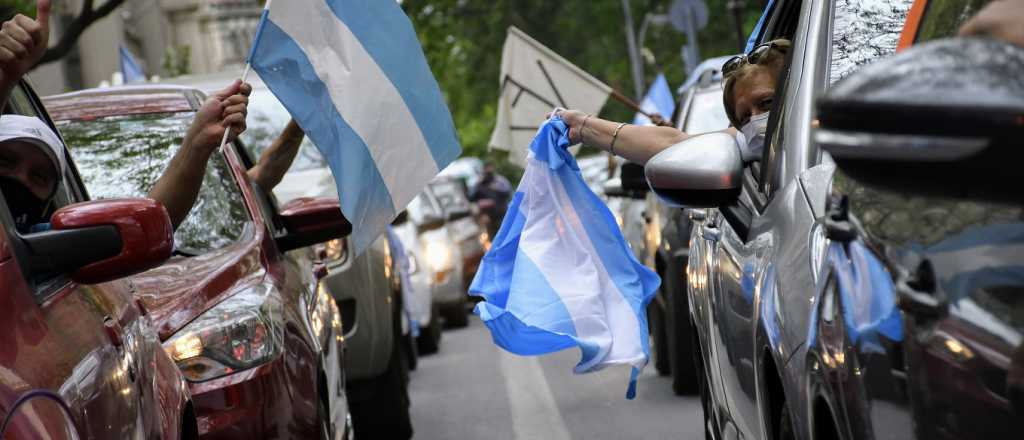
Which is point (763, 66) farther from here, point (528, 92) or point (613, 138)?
point (528, 92)

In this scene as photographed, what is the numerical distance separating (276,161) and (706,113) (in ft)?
11.0

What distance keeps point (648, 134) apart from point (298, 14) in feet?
7.01

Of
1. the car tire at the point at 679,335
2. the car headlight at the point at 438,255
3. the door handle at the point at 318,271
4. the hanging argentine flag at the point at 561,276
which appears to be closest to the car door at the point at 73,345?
the hanging argentine flag at the point at 561,276

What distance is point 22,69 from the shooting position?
13.3 feet

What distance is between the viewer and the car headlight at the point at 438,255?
60.4ft

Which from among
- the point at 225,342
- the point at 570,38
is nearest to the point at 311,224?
the point at 225,342

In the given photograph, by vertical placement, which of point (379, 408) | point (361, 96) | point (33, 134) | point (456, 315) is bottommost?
point (456, 315)

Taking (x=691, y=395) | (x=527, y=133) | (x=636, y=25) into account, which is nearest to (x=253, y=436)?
(x=691, y=395)

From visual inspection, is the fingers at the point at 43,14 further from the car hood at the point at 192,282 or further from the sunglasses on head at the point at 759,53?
the sunglasses on head at the point at 759,53

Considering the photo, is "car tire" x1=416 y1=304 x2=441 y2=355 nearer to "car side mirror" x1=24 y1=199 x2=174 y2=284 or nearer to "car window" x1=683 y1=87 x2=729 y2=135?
"car window" x1=683 y1=87 x2=729 y2=135

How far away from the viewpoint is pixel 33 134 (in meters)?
4.14

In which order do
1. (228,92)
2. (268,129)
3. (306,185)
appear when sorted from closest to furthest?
(228,92)
(306,185)
(268,129)

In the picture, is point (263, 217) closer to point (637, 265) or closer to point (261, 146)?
point (637, 265)

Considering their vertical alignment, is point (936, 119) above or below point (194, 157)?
above
